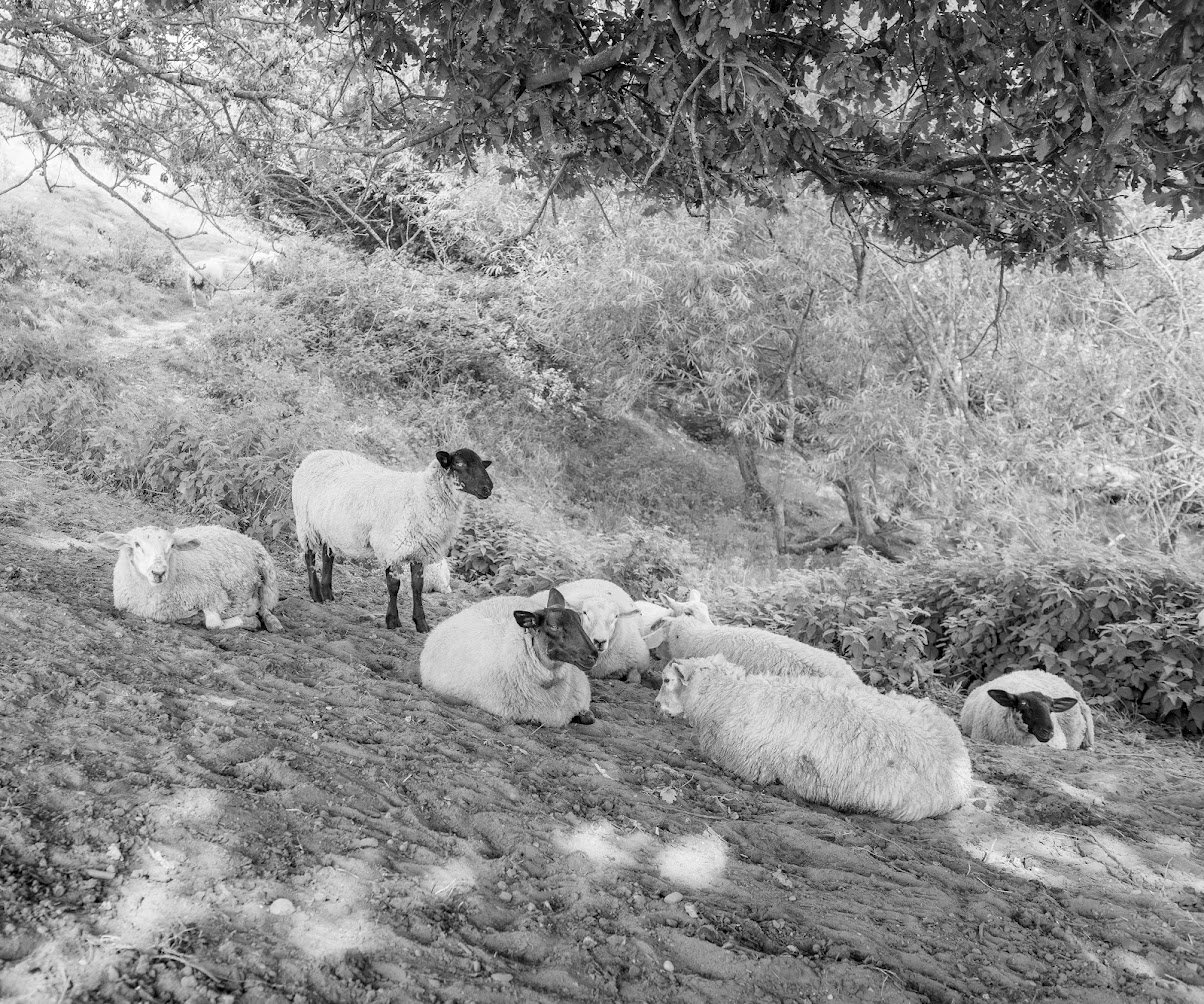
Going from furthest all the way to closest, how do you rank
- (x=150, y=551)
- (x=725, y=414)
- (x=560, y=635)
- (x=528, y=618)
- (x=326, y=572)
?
(x=725, y=414) → (x=326, y=572) → (x=150, y=551) → (x=528, y=618) → (x=560, y=635)

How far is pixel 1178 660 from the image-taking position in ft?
28.0

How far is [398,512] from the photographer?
759cm

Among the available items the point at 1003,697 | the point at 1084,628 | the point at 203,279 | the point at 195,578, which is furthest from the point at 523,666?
the point at 203,279

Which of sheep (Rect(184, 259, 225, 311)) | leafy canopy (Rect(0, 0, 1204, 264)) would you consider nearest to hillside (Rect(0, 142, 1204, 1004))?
leafy canopy (Rect(0, 0, 1204, 264))

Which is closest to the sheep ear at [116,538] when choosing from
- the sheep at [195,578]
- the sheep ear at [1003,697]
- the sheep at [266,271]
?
the sheep at [195,578]

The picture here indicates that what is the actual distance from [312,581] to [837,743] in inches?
208

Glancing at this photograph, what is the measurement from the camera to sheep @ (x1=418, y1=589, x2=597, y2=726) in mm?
5668

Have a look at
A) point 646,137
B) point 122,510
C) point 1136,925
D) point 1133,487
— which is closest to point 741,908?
point 1136,925

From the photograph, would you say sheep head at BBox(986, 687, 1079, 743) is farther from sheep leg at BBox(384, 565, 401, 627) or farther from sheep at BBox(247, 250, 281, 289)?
sheep at BBox(247, 250, 281, 289)

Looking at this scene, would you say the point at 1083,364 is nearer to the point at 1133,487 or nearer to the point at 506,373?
the point at 1133,487

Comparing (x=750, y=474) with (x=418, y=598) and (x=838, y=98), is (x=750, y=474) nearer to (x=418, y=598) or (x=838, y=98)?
(x=418, y=598)

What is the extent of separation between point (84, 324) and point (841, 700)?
16474 mm

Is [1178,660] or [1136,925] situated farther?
[1178,660]

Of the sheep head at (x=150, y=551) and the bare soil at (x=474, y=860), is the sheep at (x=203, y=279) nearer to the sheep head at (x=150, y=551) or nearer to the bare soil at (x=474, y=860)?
the sheep head at (x=150, y=551)
